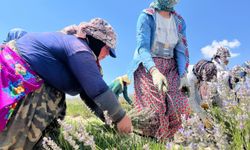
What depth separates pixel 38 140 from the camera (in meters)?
2.94

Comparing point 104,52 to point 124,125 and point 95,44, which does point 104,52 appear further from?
point 124,125

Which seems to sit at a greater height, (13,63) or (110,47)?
(110,47)

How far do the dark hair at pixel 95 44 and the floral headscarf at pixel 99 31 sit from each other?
1.7 inches

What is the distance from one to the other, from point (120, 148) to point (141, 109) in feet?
3.93

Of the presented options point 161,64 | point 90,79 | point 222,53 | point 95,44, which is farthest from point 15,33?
point 222,53

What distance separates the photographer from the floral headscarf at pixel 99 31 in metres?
3.07

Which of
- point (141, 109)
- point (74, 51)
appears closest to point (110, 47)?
point (74, 51)

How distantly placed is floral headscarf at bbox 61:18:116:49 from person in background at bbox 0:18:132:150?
0.11m

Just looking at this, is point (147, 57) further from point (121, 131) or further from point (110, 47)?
point (121, 131)

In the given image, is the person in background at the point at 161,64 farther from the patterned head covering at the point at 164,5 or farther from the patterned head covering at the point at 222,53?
the patterned head covering at the point at 222,53

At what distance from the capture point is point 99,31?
308cm

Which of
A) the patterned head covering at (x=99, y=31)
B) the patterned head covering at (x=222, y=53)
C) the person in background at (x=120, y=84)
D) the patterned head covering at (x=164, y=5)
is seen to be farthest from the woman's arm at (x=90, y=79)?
the person in background at (x=120, y=84)

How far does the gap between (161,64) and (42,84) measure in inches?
65.5

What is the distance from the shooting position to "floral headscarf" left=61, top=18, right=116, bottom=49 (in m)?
3.07
